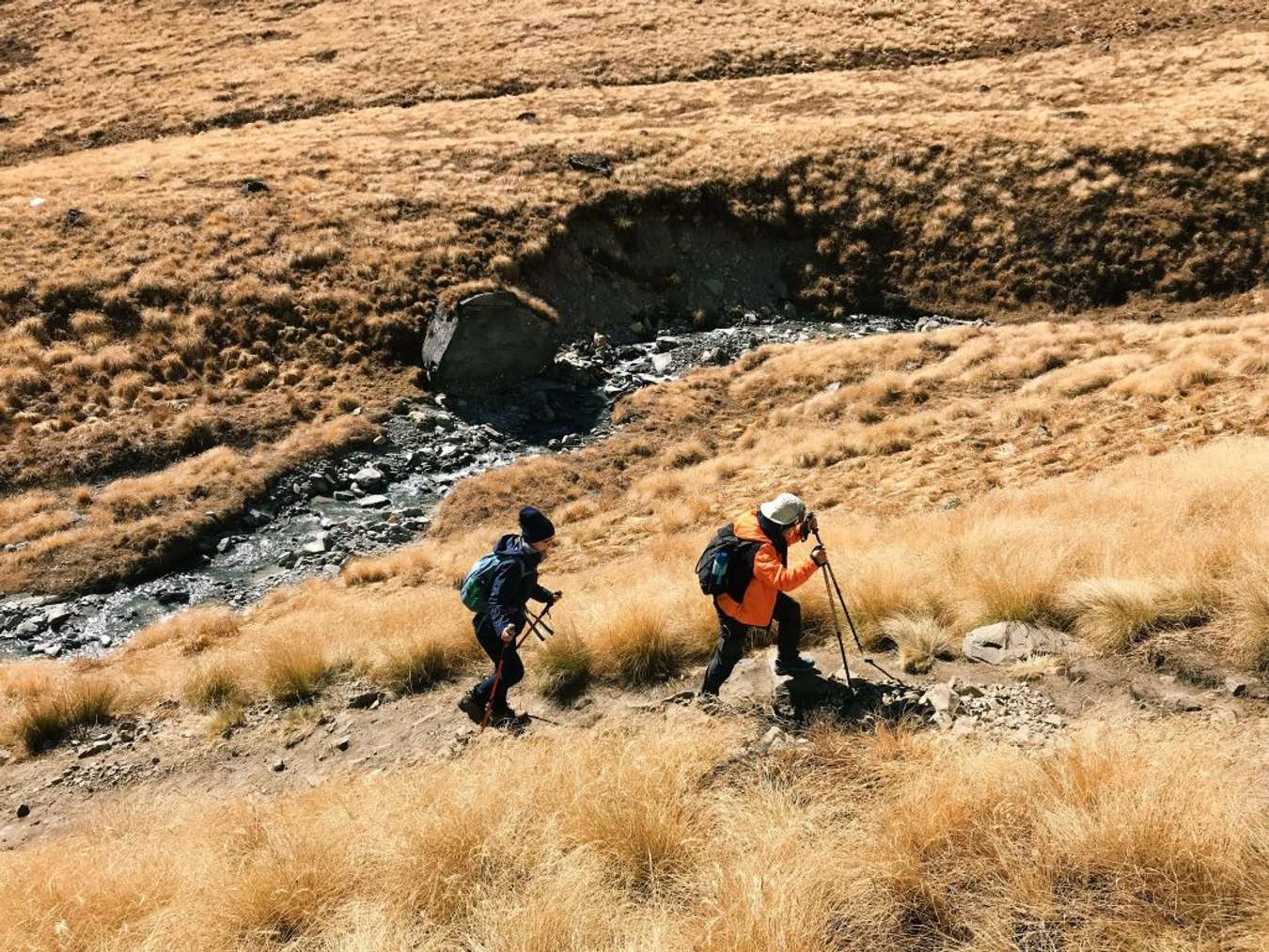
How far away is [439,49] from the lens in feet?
151

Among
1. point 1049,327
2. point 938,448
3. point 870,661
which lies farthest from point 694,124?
point 870,661

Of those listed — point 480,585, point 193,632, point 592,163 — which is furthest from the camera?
point 592,163

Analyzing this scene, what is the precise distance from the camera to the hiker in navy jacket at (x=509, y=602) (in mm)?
6602

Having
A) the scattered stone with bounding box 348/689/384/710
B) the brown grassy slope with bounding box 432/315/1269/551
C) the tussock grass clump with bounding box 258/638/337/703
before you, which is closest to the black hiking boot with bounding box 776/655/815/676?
the scattered stone with bounding box 348/689/384/710

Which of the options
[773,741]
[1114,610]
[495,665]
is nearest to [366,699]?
[495,665]

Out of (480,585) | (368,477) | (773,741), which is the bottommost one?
(368,477)

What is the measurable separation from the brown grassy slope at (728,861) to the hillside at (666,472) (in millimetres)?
27

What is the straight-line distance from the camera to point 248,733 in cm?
823

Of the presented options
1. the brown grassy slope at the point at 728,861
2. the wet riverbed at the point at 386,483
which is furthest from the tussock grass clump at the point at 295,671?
the wet riverbed at the point at 386,483

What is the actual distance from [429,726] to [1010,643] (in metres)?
5.21

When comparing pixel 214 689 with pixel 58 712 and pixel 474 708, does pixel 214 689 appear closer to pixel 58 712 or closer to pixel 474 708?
pixel 58 712

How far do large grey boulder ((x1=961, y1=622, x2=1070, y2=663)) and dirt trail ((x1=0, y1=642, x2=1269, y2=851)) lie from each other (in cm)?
16

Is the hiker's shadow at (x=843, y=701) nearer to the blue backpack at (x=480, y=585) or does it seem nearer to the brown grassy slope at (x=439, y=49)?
the blue backpack at (x=480, y=585)

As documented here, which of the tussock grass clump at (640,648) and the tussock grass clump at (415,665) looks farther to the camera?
the tussock grass clump at (415,665)
